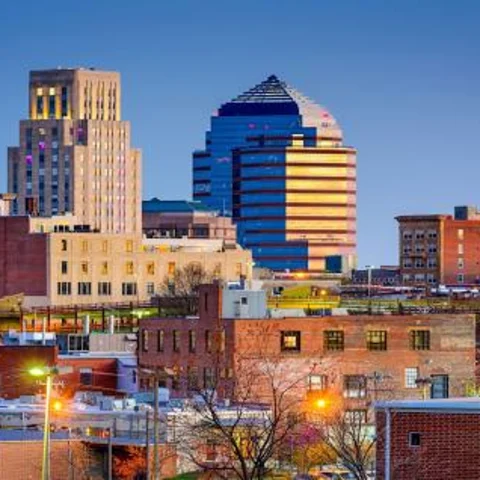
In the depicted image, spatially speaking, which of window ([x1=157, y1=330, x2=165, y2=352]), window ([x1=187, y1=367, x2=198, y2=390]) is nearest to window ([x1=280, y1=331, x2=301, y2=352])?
window ([x1=187, y1=367, x2=198, y2=390])

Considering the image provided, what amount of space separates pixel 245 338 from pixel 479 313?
35.3 metres

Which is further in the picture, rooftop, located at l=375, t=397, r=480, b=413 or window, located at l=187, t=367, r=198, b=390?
window, located at l=187, t=367, r=198, b=390

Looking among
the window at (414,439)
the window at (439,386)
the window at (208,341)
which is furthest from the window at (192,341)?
the window at (414,439)

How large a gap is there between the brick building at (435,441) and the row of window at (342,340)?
185 feet

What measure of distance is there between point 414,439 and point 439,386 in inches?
2302

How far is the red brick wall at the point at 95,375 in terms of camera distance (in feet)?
392

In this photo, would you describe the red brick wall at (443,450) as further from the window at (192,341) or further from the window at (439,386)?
the window at (192,341)

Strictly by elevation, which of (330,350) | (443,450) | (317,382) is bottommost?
(443,450)

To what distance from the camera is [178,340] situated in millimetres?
116938

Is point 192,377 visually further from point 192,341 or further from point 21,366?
point 21,366

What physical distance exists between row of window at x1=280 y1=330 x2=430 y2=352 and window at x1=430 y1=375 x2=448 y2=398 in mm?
1880

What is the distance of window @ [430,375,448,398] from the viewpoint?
4481 inches

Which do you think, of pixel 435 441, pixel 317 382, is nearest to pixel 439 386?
pixel 317 382

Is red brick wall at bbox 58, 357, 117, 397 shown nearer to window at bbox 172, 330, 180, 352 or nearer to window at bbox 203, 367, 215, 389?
window at bbox 172, 330, 180, 352
